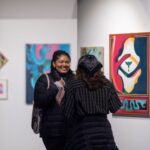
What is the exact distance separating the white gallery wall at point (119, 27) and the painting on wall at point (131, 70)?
79mm

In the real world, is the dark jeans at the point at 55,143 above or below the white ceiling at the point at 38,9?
below

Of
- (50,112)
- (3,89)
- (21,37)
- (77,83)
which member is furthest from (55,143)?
(21,37)

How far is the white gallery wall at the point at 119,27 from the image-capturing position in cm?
353

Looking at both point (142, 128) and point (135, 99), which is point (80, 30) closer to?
point (135, 99)

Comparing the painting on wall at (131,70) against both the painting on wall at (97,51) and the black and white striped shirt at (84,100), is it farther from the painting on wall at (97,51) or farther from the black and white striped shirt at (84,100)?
the black and white striped shirt at (84,100)

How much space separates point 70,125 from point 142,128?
3.48 feet

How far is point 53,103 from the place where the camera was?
2.99 m

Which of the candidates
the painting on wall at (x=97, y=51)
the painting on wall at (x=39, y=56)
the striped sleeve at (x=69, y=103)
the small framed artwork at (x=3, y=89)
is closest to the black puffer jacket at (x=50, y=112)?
the striped sleeve at (x=69, y=103)

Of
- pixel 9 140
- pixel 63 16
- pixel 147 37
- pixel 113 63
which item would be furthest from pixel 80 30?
pixel 9 140

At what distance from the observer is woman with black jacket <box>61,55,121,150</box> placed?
2.53 meters

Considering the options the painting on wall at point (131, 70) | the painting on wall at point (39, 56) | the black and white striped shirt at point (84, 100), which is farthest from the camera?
the painting on wall at point (39, 56)

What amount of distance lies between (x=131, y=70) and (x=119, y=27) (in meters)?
0.51

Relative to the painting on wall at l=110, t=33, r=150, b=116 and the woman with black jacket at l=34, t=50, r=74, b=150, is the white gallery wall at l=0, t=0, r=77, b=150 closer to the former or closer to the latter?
the painting on wall at l=110, t=33, r=150, b=116

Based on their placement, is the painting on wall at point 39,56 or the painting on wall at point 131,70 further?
the painting on wall at point 39,56
